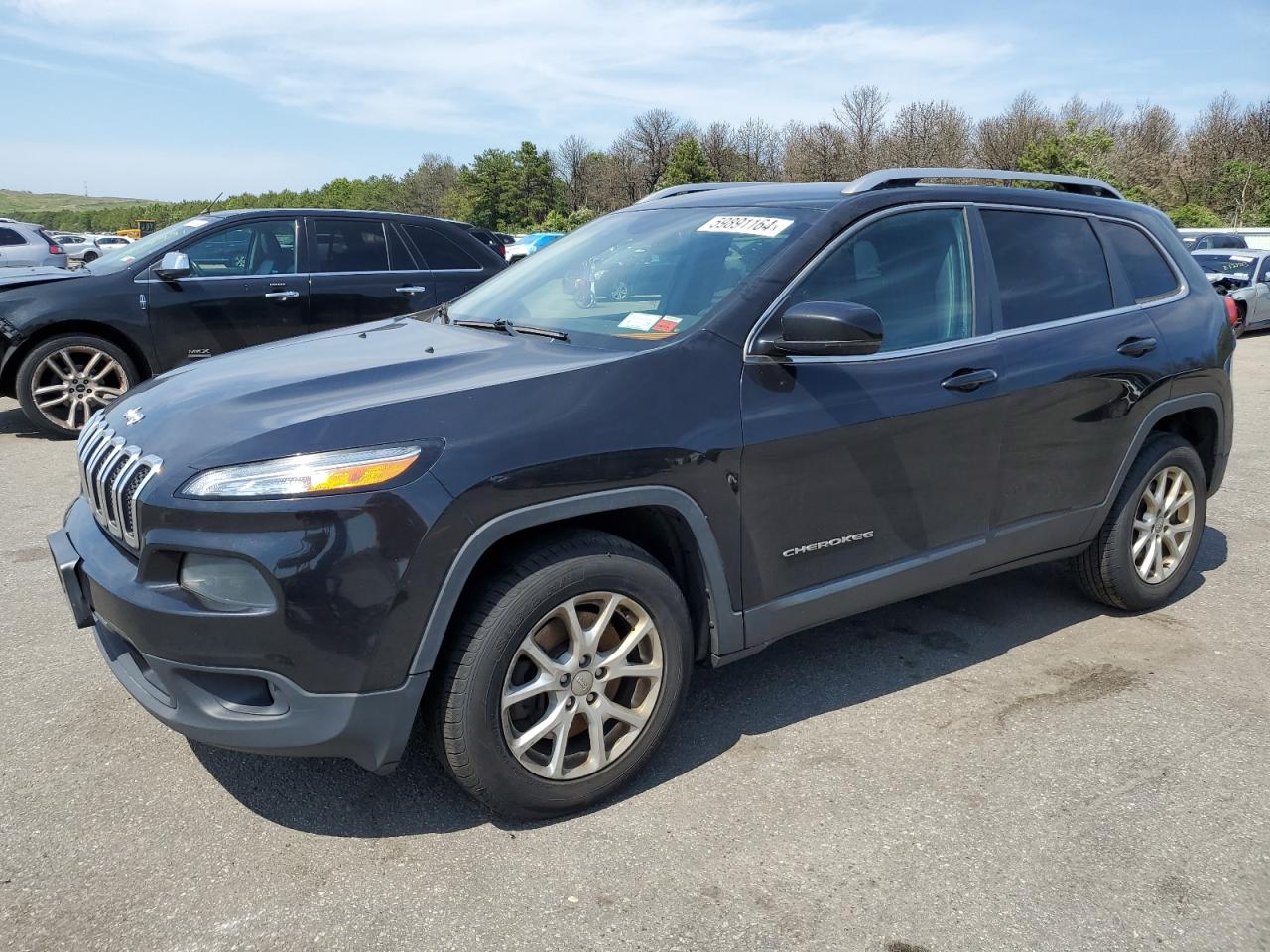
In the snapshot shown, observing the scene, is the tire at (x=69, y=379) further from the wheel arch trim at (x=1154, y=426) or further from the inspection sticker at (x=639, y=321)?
the wheel arch trim at (x=1154, y=426)

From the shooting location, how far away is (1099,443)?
3957mm

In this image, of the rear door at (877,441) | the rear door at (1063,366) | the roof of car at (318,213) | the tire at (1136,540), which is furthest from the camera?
the roof of car at (318,213)

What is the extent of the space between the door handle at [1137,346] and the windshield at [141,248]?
6886 millimetres

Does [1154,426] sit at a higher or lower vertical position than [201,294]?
lower

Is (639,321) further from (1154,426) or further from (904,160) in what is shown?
(904,160)

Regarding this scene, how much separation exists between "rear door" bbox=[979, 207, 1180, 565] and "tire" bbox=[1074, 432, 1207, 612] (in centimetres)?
20

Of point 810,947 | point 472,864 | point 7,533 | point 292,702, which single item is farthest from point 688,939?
point 7,533

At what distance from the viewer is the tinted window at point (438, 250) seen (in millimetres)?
8758

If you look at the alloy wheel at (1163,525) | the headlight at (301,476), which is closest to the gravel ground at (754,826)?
the alloy wheel at (1163,525)

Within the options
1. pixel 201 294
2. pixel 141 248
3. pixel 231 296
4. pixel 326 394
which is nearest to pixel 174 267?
pixel 201 294

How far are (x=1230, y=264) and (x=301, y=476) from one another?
1891 centimetres

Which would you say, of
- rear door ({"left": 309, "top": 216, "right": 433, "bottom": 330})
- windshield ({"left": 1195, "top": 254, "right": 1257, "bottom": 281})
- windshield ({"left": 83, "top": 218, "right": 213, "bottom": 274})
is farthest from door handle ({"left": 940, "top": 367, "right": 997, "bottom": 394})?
windshield ({"left": 1195, "top": 254, "right": 1257, "bottom": 281})

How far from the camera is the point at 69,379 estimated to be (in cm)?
769

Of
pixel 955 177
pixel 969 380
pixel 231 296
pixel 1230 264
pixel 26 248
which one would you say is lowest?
pixel 969 380
